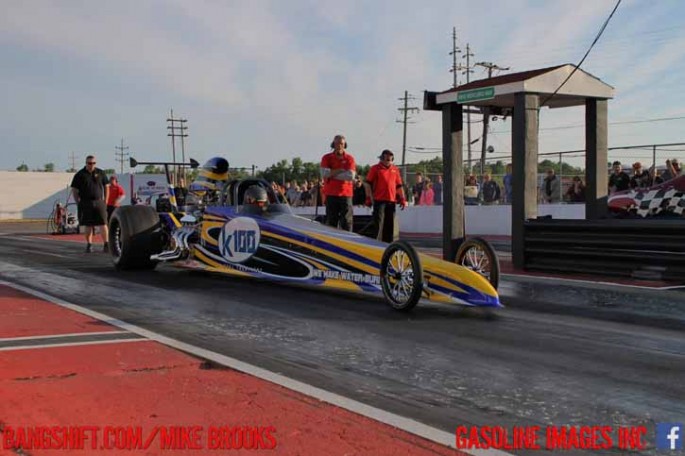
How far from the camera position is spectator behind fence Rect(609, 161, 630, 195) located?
15.9m

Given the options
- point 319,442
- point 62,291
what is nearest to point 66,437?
point 319,442

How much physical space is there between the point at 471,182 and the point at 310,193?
6.65 metres

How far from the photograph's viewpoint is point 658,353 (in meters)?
5.10

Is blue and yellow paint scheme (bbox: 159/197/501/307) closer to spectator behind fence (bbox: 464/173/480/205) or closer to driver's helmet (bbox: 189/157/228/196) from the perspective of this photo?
driver's helmet (bbox: 189/157/228/196)

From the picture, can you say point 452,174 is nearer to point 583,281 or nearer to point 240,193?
point 583,281

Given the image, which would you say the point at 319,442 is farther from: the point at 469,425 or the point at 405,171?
the point at 405,171

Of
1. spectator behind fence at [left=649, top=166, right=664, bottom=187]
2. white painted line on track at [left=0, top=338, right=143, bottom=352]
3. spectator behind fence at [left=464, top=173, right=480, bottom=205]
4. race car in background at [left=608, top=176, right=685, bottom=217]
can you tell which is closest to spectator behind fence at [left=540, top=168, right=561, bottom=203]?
spectator behind fence at [left=464, top=173, right=480, bottom=205]

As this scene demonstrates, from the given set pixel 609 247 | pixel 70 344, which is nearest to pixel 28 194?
pixel 609 247

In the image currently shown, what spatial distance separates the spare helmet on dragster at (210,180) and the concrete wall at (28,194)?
58087 mm

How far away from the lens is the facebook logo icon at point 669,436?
3281mm

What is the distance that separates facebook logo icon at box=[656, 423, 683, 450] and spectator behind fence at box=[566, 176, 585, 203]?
647 inches

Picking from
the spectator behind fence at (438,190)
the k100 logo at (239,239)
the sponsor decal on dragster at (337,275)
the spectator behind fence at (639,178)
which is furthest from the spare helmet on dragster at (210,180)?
the spectator behind fence at (438,190)

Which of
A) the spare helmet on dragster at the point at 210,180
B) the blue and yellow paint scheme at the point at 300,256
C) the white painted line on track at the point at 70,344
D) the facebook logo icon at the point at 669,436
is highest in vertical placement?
the spare helmet on dragster at the point at 210,180

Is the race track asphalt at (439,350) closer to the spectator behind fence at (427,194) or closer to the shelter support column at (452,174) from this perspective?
the shelter support column at (452,174)
